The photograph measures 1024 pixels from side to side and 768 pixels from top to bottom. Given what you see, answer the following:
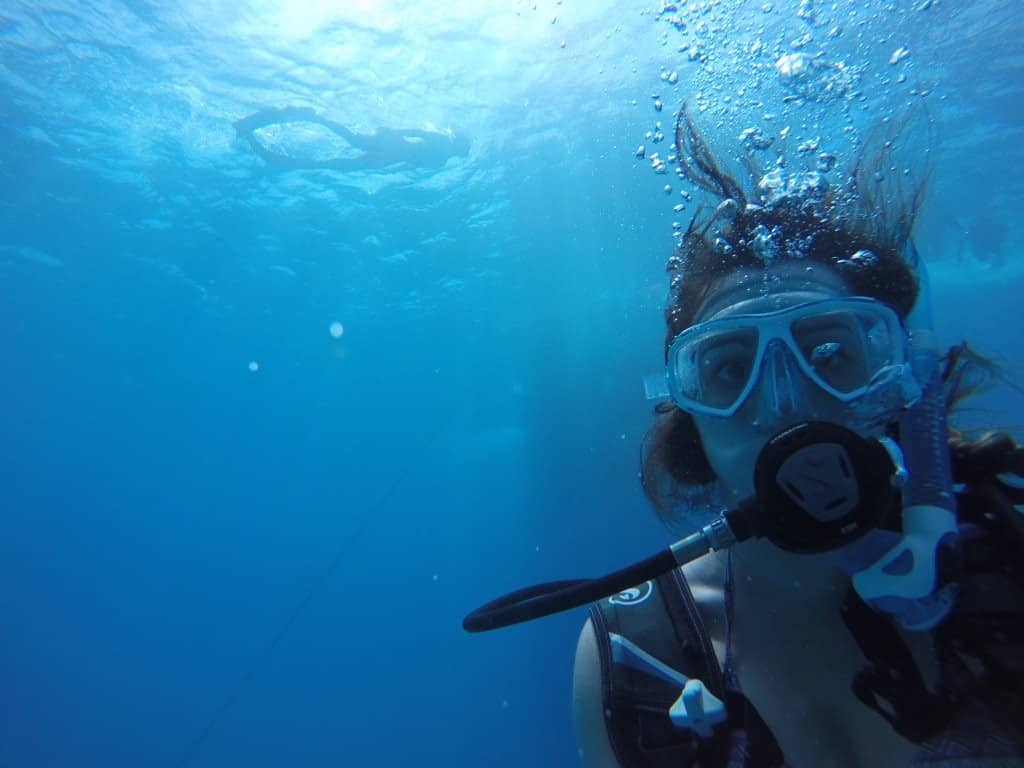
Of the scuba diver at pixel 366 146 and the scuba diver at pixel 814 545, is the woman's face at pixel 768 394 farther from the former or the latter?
the scuba diver at pixel 366 146

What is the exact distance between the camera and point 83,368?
3044cm

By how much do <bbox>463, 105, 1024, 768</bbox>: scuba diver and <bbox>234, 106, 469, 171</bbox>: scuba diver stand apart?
43.7ft

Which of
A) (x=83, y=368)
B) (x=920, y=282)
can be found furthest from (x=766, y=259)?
(x=83, y=368)

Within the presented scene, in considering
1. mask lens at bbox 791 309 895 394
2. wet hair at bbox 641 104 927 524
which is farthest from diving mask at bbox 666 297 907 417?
wet hair at bbox 641 104 927 524

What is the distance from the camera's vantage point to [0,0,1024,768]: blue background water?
1124 centimetres

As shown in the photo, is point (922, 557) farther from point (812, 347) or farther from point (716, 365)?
point (716, 365)

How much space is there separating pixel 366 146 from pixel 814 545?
Result: 51.8 feet

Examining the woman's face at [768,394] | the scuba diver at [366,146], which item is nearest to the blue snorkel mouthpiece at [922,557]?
the woman's face at [768,394]

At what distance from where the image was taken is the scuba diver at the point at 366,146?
13.8 meters

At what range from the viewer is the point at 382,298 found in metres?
23.8

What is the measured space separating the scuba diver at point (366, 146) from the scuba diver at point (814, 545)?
1331 cm

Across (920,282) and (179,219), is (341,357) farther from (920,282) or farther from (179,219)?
(920,282)

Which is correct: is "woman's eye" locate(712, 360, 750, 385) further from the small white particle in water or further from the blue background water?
the small white particle in water

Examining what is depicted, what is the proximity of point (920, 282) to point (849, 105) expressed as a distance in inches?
455
